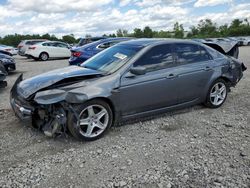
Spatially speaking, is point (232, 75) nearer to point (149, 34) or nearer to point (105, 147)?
point (105, 147)

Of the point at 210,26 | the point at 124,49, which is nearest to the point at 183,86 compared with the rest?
the point at 124,49

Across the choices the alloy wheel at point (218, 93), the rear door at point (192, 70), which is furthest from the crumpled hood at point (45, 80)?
the alloy wheel at point (218, 93)

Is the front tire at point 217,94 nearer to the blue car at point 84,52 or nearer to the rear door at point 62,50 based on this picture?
the blue car at point 84,52

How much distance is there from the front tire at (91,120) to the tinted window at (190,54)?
1792 mm

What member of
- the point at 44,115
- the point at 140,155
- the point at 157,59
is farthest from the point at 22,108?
the point at 157,59

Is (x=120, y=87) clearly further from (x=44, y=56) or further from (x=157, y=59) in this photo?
(x=44, y=56)

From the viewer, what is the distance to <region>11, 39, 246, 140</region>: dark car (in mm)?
4086

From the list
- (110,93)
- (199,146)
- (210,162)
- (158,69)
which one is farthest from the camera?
(158,69)

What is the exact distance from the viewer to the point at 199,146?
13.2 feet

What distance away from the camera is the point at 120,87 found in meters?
4.39

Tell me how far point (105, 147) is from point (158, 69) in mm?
1700

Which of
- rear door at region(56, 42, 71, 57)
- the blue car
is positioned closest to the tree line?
rear door at region(56, 42, 71, 57)

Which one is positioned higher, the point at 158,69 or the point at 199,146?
the point at 158,69

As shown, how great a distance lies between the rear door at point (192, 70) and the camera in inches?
202
